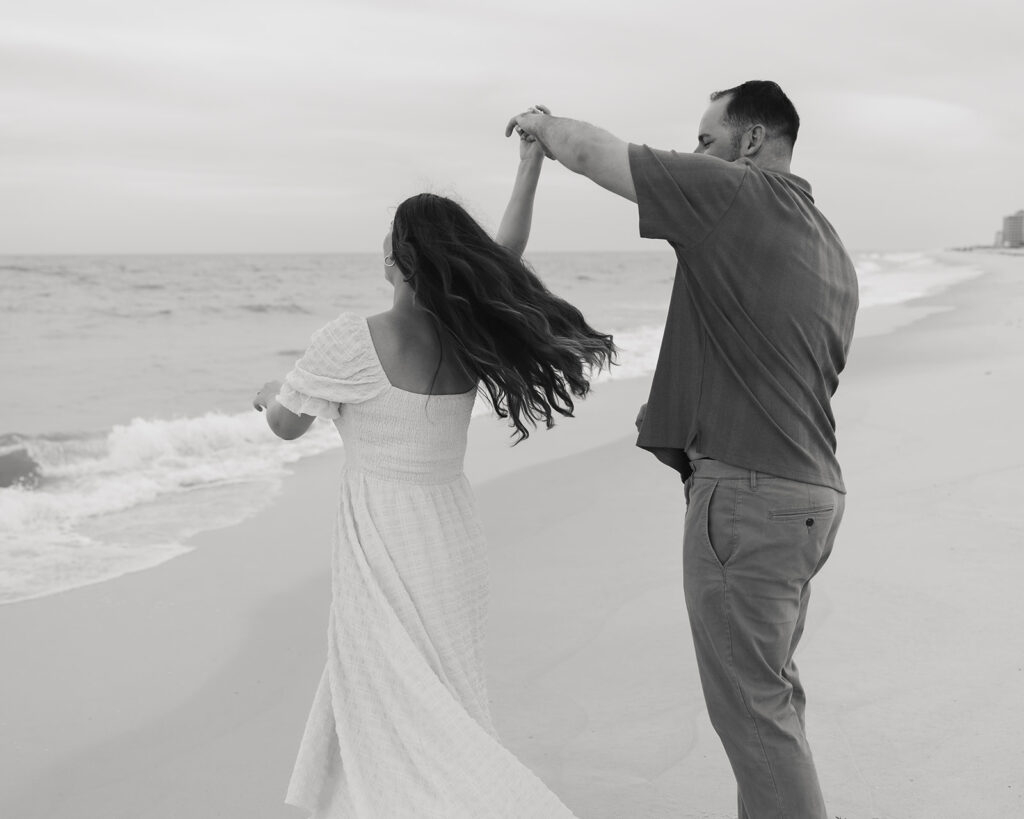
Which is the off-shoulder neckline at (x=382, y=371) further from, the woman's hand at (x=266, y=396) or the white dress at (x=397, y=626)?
the woman's hand at (x=266, y=396)

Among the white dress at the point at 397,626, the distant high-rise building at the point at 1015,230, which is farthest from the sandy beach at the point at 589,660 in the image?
the distant high-rise building at the point at 1015,230

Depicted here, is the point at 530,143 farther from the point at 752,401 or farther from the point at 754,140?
the point at 752,401

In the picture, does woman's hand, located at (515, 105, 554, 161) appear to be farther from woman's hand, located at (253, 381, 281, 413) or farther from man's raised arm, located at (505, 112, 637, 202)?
woman's hand, located at (253, 381, 281, 413)

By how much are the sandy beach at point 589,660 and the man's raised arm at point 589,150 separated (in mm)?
1982

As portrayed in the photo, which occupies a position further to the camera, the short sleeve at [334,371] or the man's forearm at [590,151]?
the short sleeve at [334,371]

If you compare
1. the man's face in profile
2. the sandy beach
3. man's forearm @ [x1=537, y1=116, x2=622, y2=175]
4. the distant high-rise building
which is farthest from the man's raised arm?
the distant high-rise building

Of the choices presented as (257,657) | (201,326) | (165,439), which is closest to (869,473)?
(257,657)

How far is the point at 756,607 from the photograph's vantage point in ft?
7.84

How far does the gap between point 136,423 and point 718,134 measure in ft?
28.9

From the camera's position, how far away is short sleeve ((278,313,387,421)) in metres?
2.59

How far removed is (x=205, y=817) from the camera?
129 inches

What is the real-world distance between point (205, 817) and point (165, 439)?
663cm

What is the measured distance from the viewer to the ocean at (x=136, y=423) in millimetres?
6266

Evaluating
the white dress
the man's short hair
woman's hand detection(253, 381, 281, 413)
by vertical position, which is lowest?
the white dress
